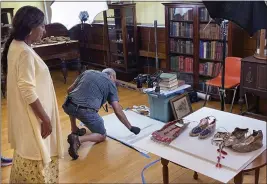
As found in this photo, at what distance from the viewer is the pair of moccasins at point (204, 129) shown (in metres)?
1.57

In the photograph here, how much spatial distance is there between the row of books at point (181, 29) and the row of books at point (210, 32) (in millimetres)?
176

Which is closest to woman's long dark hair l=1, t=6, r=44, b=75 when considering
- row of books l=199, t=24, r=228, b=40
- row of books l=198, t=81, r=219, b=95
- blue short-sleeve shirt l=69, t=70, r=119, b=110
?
blue short-sleeve shirt l=69, t=70, r=119, b=110

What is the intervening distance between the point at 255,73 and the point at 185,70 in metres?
1.56

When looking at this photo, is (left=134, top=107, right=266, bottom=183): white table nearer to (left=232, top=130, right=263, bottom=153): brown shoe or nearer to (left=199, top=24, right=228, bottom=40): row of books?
(left=232, top=130, right=263, bottom=153): brown shoe

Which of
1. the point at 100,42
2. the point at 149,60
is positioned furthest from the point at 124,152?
the point at 100,42

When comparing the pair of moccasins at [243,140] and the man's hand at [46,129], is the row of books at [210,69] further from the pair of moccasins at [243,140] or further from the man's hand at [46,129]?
the man's hand at [46,129]

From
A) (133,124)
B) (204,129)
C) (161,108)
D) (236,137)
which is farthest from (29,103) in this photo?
(161,108)

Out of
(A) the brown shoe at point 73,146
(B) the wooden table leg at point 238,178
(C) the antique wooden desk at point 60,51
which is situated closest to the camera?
(B) the wooden table leg at point 238,178

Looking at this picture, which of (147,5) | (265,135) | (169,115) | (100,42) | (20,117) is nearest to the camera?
(265,135)

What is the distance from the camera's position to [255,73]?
2.61 meters

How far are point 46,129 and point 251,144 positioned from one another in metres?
1.05

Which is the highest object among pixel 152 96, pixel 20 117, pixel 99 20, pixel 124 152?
pixel 99 20

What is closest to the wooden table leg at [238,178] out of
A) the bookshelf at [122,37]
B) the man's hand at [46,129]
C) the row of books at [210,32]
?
the man's hand at [46,129]

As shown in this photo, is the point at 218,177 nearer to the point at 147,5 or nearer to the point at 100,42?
the point at 147,5
